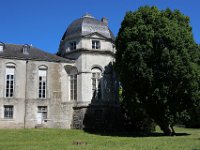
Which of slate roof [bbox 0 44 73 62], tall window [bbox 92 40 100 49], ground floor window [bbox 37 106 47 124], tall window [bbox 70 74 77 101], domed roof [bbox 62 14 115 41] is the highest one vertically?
domed roof [bbox 62 14 115 41]

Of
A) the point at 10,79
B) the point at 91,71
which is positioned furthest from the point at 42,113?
the point at 91,71

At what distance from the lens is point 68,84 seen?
37.4m

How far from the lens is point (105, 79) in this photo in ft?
122

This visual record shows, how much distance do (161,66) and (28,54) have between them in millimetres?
16330

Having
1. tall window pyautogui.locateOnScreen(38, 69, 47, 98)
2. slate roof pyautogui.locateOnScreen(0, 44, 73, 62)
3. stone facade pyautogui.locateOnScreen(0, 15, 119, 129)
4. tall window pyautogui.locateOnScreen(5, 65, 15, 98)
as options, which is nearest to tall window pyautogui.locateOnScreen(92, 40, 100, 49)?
stone facade pyautogui.locateOnScreen(0, 15, 119, 129)

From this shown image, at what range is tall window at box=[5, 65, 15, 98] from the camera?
35.2 meters

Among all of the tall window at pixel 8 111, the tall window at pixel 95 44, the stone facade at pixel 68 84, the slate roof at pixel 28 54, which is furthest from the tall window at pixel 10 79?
the tall window at pixel 95 44

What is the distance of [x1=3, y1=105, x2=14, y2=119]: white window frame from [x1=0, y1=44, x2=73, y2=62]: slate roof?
5.50 meters

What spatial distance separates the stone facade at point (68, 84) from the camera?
35.3 m

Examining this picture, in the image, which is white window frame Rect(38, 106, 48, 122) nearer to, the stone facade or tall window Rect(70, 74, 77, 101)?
the stone facade

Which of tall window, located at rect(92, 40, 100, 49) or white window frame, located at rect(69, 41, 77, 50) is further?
white window frame, located at rect(69, 41, 77, 50)

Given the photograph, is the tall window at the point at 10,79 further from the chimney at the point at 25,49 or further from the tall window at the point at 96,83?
the tall window at the point at 96,83

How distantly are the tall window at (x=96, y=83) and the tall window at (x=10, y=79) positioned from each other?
896 cm

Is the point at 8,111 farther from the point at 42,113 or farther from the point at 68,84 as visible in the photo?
the point at 68,84
